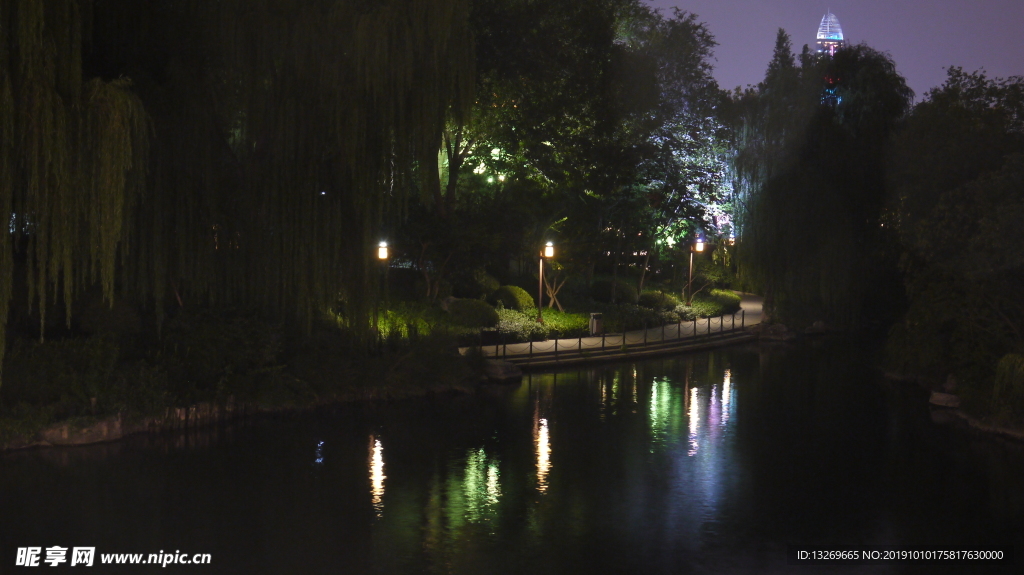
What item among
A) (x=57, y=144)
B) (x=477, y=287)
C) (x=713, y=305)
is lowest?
(x=713, y=305)

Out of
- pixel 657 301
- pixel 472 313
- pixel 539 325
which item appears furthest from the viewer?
pixel 657 301

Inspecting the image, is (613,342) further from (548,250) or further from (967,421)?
(967,421)

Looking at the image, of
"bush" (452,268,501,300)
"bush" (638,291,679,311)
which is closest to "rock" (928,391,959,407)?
"bush" (452,268,501,300)

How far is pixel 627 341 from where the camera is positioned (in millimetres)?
30578

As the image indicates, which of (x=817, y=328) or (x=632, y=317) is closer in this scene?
(x=632, y=317)

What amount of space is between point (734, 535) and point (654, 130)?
96.1 feet

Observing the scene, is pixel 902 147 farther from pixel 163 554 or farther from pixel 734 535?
pixel 163 554

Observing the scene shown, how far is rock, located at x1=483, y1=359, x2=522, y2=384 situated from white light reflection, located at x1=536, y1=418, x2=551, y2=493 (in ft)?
15.2

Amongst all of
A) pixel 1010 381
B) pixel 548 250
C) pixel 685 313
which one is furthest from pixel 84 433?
pixel 685 313

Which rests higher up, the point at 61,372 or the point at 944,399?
the point at 61,372

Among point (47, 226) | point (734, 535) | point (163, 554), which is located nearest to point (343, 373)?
point (47, 226)

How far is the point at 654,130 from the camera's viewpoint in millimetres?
38938

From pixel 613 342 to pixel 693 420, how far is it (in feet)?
35.2

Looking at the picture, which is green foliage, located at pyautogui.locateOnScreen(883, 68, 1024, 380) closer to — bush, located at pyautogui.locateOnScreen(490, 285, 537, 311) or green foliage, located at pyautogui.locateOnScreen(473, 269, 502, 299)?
bush, located at pyautogui.locateOnScreen(490, 285, 537, 311)
